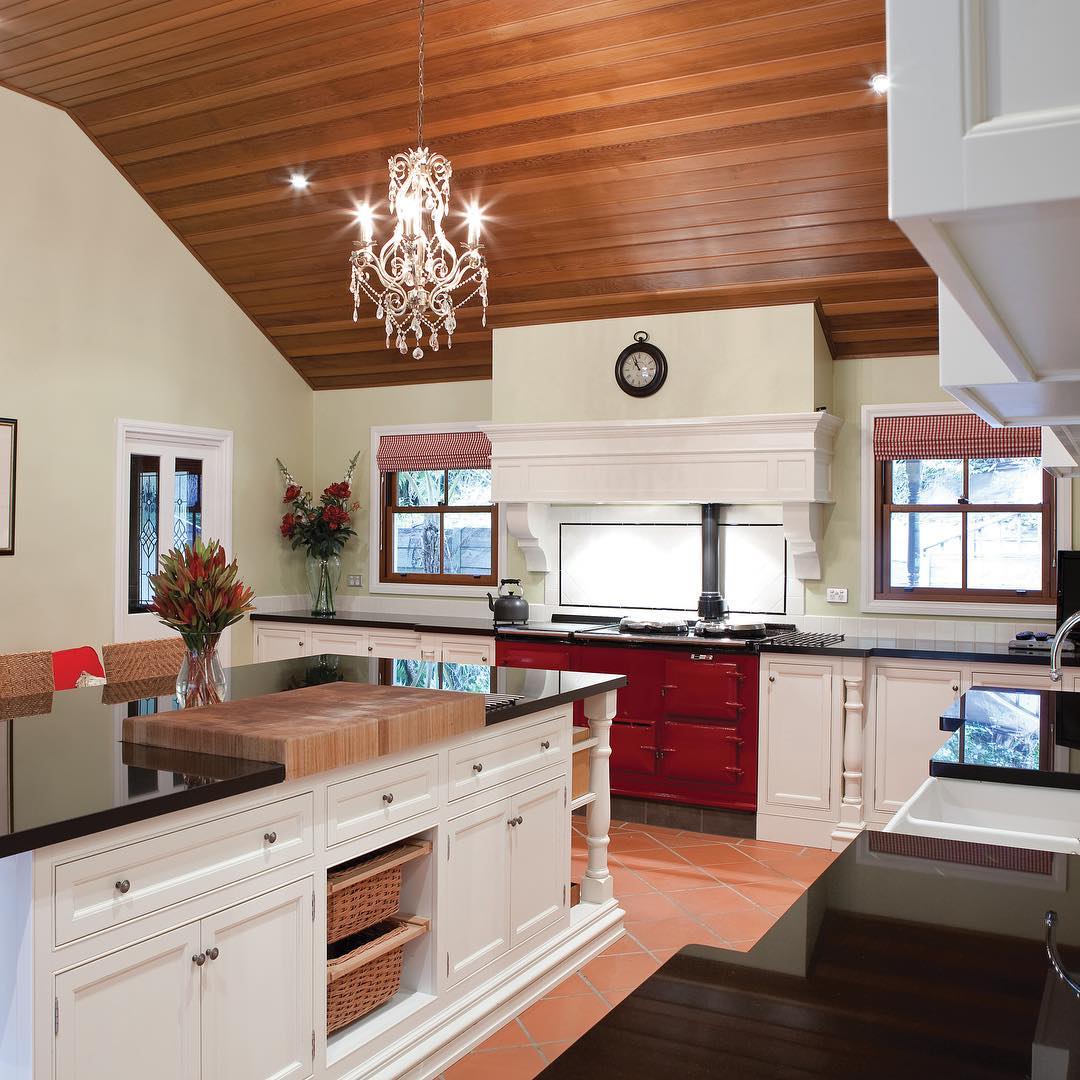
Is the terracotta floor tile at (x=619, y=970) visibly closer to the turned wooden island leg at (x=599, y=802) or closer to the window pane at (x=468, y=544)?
the turned wooden island leg at (x=599, y=802)

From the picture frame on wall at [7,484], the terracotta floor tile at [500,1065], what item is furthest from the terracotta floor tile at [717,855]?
the picture frame on wall at [7,484]

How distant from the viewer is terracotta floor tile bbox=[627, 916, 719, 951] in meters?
3.89

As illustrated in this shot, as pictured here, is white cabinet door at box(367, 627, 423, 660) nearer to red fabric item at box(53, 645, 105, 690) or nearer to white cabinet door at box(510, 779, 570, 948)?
red fabric item at box(53, 645, 105, 690)

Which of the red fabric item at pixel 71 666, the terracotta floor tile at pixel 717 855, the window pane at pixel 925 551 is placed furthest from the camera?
the window pane at pixel 925 551

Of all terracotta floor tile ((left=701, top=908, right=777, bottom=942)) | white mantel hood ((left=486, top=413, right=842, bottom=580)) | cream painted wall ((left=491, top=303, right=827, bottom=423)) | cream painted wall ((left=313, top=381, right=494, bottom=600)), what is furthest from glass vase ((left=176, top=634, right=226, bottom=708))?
cream painted wall ((left=313, top=381, right=494, bottom=600))

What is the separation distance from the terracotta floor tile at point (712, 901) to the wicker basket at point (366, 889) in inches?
69.3

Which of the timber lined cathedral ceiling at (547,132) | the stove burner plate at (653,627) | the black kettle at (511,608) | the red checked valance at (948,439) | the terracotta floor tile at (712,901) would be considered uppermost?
the timber lined cathedral ceiling at (547,132)

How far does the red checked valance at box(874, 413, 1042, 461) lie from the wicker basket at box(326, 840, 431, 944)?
373cm

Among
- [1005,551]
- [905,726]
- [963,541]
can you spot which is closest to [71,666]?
[905,726]

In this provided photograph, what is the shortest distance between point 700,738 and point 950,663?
1.27 meters

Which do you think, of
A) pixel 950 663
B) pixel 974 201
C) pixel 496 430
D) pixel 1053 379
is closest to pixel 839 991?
pixel 1053 379

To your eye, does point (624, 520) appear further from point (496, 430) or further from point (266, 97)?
point (266, 97)

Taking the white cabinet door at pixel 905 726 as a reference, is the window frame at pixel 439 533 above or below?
above

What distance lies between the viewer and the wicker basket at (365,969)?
2.63 m
